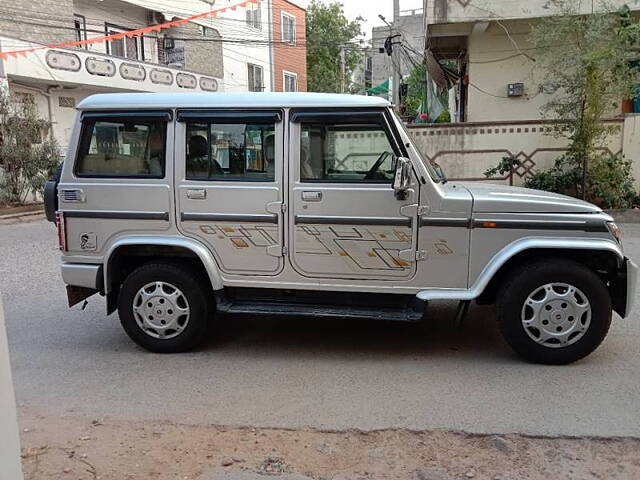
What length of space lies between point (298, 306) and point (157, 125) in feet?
6.34

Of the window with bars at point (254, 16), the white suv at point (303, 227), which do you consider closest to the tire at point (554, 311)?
the white suv at point (303, 227)

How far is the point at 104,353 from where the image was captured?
16.2ft

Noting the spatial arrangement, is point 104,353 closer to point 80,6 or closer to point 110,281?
point 110,281

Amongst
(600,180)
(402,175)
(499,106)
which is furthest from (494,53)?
(402,175)

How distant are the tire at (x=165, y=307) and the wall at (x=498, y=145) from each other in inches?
344

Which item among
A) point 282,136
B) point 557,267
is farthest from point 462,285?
point 282,136

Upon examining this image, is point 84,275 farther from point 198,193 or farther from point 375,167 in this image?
point 375,167

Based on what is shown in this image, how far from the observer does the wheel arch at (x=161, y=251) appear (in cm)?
462

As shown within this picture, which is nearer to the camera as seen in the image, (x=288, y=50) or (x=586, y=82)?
(x=586, y=82)

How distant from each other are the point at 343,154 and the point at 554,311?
207 cm

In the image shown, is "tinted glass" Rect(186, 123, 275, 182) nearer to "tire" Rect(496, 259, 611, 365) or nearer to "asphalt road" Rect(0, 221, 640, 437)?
"asphalt road" Rect(0, 221, 640, 437)

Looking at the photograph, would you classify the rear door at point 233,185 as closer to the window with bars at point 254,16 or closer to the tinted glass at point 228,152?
the tinted glass at point 228,152

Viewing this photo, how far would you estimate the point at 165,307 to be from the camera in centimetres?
473

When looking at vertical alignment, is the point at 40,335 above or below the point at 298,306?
below
